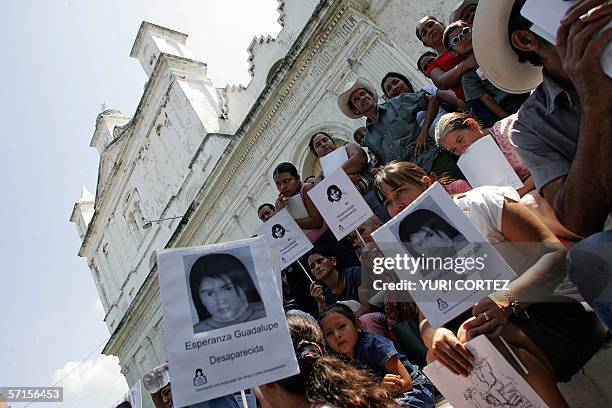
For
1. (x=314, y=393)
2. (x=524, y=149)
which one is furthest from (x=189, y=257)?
(x=524, y=149)

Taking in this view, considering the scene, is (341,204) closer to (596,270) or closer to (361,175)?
(361,175)

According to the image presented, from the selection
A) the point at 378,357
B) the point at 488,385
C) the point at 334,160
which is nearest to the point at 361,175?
the point at 334,160

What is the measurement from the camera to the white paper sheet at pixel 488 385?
1.78 meters

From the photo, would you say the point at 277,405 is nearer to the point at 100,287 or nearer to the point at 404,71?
the point at 404,71

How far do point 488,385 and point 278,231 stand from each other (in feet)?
11.7

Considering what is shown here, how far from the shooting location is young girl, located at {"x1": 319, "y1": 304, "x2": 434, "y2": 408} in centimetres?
258

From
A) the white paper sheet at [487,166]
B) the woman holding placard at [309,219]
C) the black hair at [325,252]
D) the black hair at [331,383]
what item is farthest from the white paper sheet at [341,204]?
the black hair at [331,383]

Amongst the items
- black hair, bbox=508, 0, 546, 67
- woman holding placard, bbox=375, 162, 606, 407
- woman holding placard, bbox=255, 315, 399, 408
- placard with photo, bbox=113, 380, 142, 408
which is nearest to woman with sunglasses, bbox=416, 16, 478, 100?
black hair, bbox=508, 0, 546, 67

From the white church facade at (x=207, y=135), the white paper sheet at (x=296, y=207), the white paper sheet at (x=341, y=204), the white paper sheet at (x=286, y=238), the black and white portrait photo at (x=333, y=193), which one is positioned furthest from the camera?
the white church facade at (x=207, y=135)

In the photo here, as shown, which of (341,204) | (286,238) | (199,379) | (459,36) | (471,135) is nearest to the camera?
(199,379)

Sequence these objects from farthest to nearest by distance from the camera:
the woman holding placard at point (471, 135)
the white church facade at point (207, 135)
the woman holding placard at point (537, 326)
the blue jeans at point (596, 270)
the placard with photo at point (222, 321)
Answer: the white church facade at point (207, 135) → the woman holding placard at point (471, 135) → the placard with photo at point (222, 321) → the woman holding placard at point (537, 326) → the blue jeans at point (596, 270)

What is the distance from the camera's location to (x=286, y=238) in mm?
5180

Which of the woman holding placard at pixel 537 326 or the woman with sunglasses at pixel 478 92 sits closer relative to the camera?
the woman holding placard at pixel 537 326

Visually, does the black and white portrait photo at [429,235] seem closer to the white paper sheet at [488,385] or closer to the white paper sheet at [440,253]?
the white paper sheet at [440,253]
